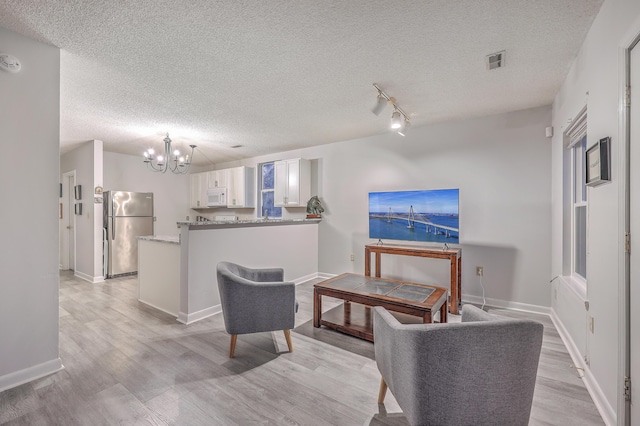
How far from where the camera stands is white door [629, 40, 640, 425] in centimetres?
136

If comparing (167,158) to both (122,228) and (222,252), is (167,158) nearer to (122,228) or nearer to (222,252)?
(222,252)

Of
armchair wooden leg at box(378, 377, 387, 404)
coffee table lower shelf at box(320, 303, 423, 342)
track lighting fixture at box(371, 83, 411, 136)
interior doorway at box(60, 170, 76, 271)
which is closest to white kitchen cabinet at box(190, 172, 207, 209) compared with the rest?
interior doorway at box(60, 170, 76, 271)

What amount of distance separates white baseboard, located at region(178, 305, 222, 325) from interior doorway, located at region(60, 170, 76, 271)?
171 inches

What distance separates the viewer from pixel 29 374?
6.66ft

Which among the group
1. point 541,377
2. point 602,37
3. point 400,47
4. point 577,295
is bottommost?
point 541,377

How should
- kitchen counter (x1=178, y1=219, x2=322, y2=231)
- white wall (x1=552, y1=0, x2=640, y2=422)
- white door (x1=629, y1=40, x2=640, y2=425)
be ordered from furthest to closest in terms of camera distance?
kitchen counter (x1=178, y1=219, x2=322, y2=231) < white wall (x1=552, y1=0, x2=640, y2=422) < white door (x1=629, y1=40, x2=640, y2=425)

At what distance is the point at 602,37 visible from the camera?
1736 millimetres

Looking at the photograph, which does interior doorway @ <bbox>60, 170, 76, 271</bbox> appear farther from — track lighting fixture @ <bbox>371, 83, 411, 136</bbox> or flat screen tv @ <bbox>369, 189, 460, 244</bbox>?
track lighting fixture @ <bbox>371, 83, 411, 136</bbox>

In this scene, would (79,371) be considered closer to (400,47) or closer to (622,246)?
(400,47)

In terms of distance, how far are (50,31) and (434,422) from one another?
334cm

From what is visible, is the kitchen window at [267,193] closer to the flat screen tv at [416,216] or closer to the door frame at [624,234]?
the flat screen tv at [416,216]

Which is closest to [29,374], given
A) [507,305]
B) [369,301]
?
[369,301]

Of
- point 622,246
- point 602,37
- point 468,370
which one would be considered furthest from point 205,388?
point 602,37

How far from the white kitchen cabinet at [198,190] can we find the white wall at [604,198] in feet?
21.3
